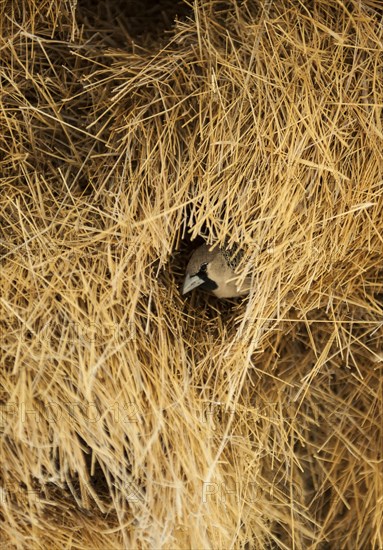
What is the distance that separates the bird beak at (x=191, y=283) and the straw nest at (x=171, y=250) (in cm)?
3

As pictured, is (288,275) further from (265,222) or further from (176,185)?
(176,185)

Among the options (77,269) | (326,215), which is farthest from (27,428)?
(326,215)

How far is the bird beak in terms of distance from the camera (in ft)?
4.35

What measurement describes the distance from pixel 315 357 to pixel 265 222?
314 millimetres

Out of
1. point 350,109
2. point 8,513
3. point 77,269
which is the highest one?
point 350,109

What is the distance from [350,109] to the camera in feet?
4.18

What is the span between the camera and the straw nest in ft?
4.07

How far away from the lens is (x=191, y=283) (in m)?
1.33

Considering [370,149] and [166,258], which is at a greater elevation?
[370,149]

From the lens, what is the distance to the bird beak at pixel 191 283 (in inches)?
52.2

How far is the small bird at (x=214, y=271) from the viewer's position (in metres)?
1.32

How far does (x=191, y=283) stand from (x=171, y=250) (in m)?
0.08

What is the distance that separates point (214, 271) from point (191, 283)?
1.9 inches

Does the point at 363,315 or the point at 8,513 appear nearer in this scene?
the point at 8,513
